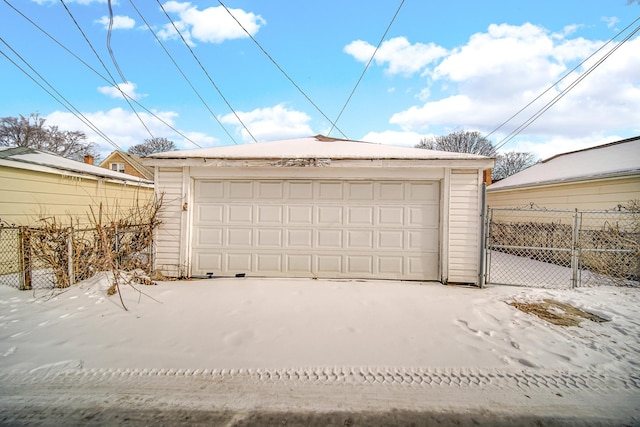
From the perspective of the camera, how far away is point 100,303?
14.5 feet

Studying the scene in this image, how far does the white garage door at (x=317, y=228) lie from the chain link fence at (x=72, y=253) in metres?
1.09

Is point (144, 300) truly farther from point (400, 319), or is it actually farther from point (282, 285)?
point (400, 319)

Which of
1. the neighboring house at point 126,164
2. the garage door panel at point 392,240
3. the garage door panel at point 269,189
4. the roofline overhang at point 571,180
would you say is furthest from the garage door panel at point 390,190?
the neighboring house at point 126,164

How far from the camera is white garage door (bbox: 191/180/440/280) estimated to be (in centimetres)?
599

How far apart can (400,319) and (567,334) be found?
1916 mm

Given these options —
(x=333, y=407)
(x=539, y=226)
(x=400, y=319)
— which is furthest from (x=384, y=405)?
(x=539, y=226)

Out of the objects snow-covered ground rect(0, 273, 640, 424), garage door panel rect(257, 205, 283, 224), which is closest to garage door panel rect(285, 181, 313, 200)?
garage door panel rect(257, 205, 283, 224)

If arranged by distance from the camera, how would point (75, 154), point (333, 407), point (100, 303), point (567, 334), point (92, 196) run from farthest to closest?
point (75, 154), point (92, 196), point (100, 303), point (567, 334), point (333, 407)

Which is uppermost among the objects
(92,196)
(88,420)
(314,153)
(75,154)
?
(75,154)

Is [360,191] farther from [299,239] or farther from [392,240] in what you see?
[299,239]

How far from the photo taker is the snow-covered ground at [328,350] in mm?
2383

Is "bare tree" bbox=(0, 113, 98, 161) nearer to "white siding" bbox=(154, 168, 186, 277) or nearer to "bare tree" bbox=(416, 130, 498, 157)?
"white siding" bbox=(154, 168, 186, 277)

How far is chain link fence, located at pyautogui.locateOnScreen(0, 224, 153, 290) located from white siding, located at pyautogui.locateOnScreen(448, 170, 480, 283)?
5.94 m

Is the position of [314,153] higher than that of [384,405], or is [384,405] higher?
[314,153]
